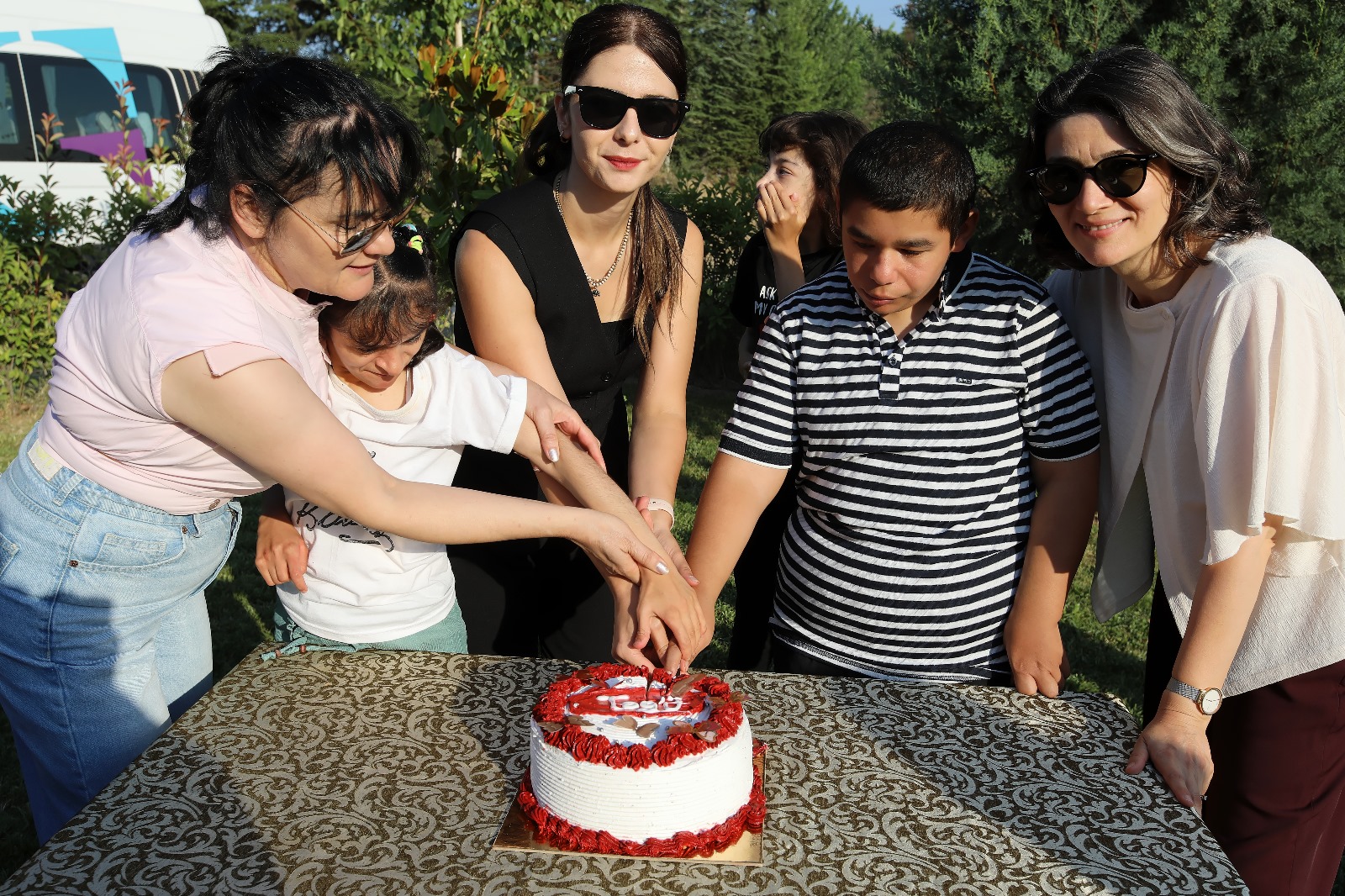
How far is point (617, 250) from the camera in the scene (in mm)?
2852

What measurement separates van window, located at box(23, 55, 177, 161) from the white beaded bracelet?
11.4 m

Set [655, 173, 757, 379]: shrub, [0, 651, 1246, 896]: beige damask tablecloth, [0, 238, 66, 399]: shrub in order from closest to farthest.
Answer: [0, 651, 1246, 896]: beige damask tablecloth
[0, 238, 66, 399]: shrub
[655, 173, 757, 379]: shrub

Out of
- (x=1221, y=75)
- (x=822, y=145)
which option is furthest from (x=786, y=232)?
(x=1221, y=75)

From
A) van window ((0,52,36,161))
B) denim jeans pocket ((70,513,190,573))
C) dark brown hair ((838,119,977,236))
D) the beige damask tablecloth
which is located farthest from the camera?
van window ((0,52,36,161))

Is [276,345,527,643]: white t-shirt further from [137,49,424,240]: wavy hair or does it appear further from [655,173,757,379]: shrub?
[655,173,757,379]: shrub

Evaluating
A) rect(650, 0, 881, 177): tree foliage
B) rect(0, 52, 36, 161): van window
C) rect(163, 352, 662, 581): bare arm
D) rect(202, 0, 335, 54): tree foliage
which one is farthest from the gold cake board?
rect(202, 0, 335, 54): tree foliage

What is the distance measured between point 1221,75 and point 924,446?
16.7 feet

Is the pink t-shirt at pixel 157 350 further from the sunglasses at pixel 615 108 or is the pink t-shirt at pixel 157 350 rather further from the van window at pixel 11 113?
the van window at pixel 11 113

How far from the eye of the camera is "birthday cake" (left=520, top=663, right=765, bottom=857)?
1.64 m

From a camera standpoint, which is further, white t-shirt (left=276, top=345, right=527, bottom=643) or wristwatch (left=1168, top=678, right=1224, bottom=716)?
white t-shirt (left=276, top=345, right=527, bottom=643)

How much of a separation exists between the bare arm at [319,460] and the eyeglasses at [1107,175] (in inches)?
47.1

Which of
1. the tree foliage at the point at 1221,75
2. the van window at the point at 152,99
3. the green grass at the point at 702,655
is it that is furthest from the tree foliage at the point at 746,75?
the green grass at the point at 702,655

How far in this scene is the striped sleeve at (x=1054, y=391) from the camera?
7.30 feet

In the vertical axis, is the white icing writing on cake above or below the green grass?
above
